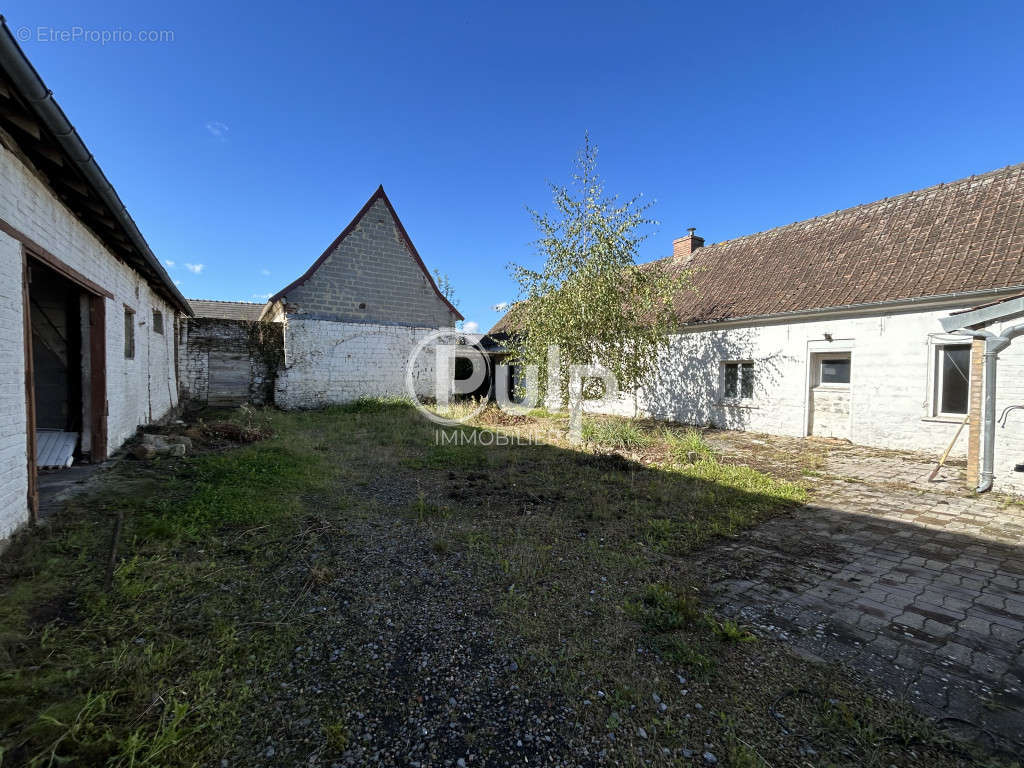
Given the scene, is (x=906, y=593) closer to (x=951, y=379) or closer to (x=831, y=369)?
(x=951, y=379)

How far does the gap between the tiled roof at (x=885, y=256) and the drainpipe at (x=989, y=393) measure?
2.39 meters

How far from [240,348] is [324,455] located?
8361mm

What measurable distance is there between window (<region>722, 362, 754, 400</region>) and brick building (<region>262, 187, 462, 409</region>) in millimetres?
9669

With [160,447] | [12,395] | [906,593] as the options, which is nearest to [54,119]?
[12,395]

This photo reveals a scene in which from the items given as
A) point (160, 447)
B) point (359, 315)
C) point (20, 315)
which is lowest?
point (160, 447)

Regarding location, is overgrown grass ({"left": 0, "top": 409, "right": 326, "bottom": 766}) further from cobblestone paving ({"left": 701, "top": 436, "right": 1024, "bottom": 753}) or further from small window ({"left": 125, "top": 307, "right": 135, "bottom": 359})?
small window ({"left": 125, "top": 307, "right": 135, "bottom": 359})

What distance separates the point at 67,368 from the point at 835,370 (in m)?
13.9

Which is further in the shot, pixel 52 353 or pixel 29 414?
pixel 52 353

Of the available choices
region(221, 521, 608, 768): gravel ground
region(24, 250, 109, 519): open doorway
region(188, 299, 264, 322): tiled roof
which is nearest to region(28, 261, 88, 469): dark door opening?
region(24, 250, 109, 519): open doorway

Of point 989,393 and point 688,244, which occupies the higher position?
point 688,244

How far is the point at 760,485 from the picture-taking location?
236 inches

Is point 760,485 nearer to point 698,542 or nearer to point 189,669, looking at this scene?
point 698,542

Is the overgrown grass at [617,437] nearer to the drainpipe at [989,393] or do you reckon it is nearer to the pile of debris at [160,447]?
the drainpipe at [989,393]

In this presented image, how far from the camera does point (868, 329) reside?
848cm
